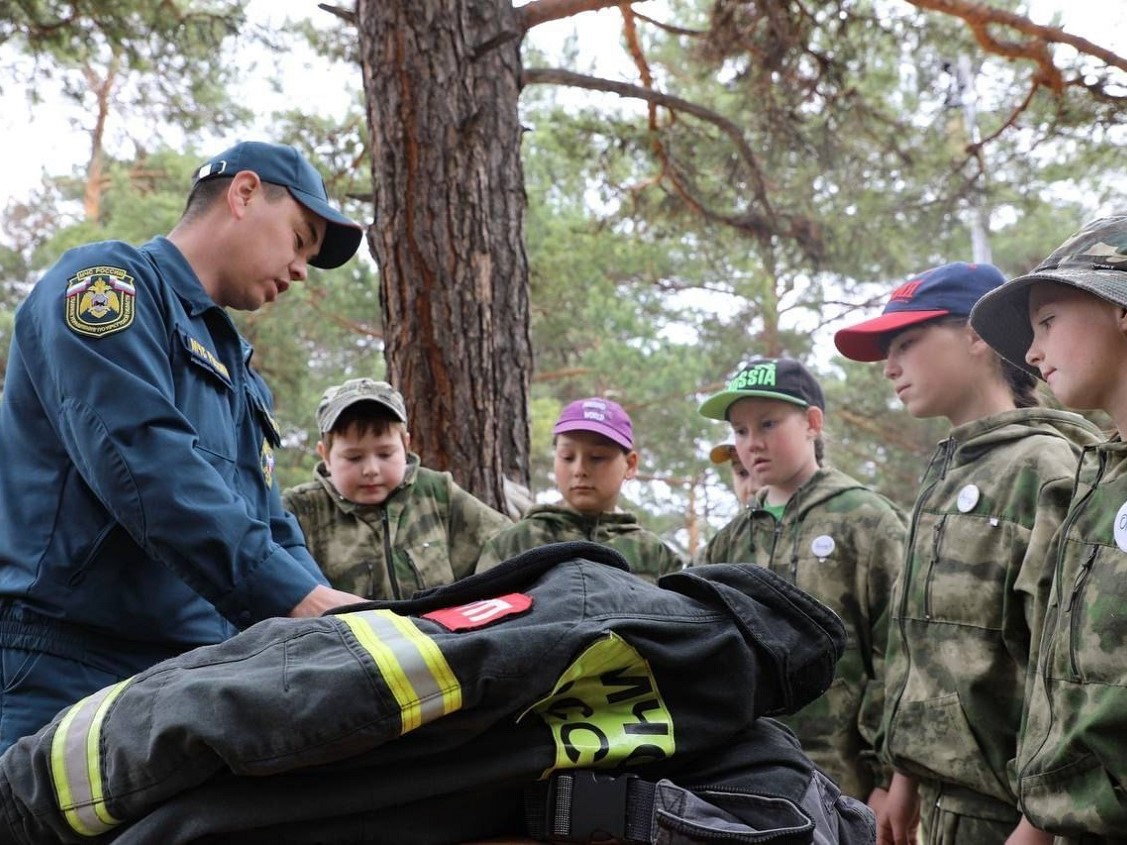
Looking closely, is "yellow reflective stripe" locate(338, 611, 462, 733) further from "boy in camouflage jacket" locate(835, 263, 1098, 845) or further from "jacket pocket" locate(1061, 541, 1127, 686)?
"boy in camouflage jacket" locate(835, 263, 1098, 845)

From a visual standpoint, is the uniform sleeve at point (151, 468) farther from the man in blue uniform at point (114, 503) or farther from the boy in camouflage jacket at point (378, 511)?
the boy in camouflage jacket at point (378, 511)

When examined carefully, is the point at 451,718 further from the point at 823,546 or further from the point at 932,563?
the point at 823,546

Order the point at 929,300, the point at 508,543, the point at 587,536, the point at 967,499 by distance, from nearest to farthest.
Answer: the point at 967,499 → the point at 929,300 → the point at 508,543 → the point at 587,536

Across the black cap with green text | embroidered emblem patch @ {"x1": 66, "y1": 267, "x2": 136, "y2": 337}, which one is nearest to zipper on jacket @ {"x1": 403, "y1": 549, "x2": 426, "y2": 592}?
the black cap with green text

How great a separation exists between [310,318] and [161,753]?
11490 millimetres

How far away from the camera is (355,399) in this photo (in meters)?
3.81

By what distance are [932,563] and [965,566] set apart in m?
0.10

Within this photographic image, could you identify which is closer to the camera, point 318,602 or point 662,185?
point 318,602

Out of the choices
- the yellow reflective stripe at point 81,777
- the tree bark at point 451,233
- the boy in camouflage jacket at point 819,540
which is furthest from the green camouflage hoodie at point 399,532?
the yellow reflective stripe at point 81,777

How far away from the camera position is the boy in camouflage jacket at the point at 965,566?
2.84 m

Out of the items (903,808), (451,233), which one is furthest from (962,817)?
(451,233)

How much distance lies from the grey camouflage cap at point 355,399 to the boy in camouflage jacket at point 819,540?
3.52ft

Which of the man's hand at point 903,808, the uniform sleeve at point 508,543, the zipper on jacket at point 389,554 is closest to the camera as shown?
the man's hand at point 903,808

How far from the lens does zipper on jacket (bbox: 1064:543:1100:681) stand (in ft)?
7.39
